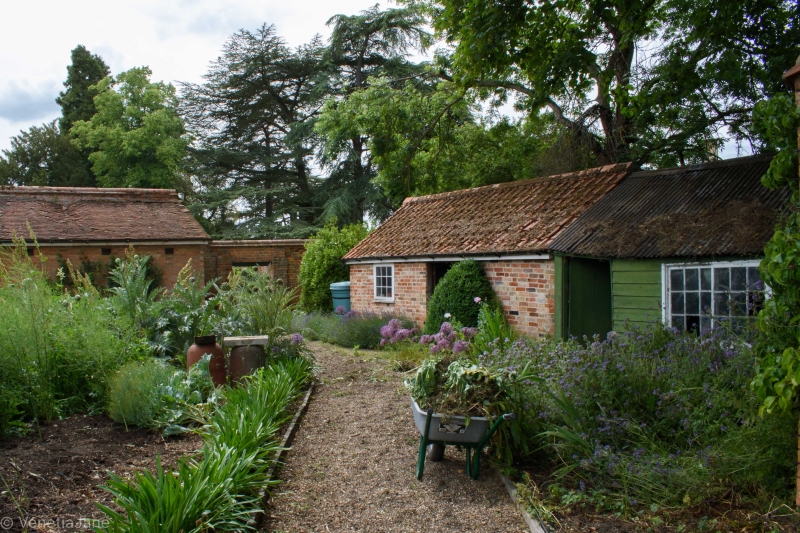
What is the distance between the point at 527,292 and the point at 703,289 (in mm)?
3281

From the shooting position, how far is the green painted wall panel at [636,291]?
825 cm

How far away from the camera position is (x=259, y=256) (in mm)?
21219

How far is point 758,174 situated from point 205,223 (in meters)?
26.5

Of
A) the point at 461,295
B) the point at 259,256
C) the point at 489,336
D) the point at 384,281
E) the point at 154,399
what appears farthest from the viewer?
the point at 259,256

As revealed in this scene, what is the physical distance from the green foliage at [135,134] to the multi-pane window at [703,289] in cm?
2658

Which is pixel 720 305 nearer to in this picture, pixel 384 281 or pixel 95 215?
pixel 384 281

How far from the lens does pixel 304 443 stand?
5.71 meters

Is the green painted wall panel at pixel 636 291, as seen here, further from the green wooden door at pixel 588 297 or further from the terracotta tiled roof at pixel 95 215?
the terracotta tiled roof at pixel 95 215

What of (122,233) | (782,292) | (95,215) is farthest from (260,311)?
(95,215)

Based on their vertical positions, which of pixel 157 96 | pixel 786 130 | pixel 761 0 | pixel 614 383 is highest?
pixel 157 96

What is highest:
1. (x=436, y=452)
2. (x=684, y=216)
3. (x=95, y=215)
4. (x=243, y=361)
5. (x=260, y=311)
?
(x=95, y=215)

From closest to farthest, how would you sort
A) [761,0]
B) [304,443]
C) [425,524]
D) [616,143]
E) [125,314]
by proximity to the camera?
[425,524]
[304,443]
[125,314]
[761,0]
[616,143]

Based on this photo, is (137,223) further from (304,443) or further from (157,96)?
(304,443)

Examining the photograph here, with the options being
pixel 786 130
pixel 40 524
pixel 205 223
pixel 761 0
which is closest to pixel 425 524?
pixel 40 524
